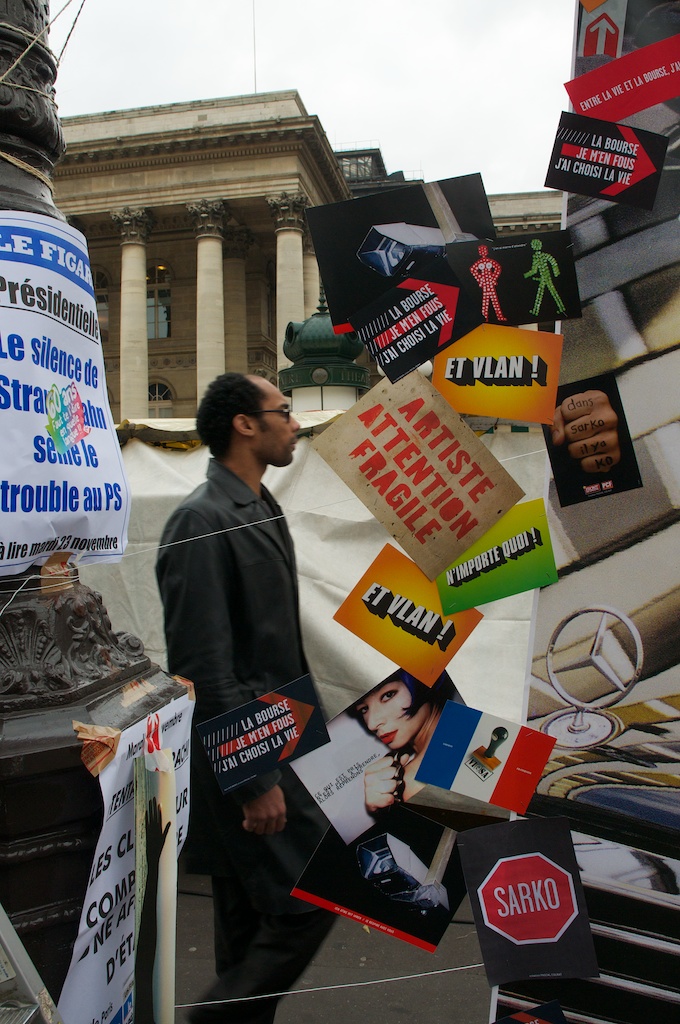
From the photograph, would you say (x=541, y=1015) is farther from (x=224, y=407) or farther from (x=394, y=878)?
(x=224, y=407)

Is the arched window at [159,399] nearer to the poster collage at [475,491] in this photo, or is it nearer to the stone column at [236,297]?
the stone column at [236,297]

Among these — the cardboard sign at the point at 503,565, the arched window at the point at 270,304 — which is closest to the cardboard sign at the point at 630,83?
the cardboard sign at the point at 503,565

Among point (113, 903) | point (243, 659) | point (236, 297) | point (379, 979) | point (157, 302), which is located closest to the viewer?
point (113, 903)

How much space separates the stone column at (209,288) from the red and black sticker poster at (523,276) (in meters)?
32.7

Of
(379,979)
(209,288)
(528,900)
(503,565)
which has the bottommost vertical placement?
(379,979)

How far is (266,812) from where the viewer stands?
1898mm

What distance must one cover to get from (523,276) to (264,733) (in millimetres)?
1114

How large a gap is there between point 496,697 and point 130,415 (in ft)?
112

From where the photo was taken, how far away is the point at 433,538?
1.85 meters

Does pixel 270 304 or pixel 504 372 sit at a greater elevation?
pixel 270 304

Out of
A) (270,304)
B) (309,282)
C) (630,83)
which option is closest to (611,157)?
(630,83)

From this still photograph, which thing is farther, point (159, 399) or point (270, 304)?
point (270, 304)

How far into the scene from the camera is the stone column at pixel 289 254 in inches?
1292

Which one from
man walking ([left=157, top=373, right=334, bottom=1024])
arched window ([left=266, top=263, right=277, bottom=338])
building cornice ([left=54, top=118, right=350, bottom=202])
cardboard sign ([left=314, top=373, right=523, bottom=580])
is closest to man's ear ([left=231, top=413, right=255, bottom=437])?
man walking ([left=157, top=373, right=334, bottom=1024])
